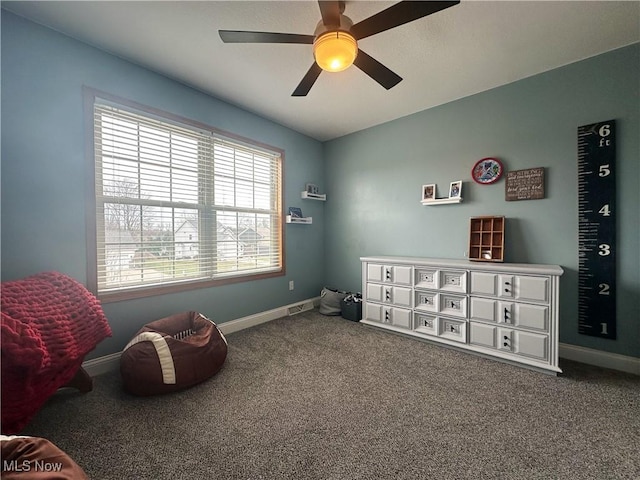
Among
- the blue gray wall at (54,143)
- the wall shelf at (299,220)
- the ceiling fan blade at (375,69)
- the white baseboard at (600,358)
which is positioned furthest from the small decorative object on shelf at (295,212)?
the white baseboard at (600,358)

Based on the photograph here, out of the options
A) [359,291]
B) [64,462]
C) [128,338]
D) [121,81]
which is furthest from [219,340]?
[121,81]

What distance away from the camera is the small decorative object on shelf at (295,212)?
3.50 m

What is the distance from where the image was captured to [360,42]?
6.51ft

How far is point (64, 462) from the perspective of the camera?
3.08 ft

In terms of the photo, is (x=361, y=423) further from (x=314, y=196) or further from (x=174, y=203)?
(x=314, y=196)

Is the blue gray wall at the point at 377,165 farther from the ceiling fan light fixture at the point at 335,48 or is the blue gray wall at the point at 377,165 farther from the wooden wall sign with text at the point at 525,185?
the ceiling fan light fixture at the point at 335,48

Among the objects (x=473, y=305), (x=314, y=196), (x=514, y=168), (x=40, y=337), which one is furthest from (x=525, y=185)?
(x=40, y=337)

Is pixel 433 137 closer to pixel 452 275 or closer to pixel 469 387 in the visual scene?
pixel 452 275

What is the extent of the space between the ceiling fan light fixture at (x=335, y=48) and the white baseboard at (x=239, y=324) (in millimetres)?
2670

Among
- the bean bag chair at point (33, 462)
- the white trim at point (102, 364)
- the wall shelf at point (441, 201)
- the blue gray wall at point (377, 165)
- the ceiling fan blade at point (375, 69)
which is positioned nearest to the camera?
the bean bag chair at point (33, 462)

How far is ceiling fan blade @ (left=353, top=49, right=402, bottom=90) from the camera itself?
1.64m

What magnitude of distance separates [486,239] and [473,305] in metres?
0.72

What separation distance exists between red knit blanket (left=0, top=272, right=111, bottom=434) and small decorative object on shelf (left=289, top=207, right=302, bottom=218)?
7.45 ft

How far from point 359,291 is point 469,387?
75.8 inches
